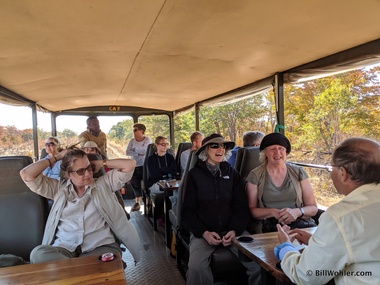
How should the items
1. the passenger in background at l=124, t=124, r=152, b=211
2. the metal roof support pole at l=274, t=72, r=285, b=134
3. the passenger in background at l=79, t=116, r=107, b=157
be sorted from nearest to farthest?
the metal roof support pole at l=274, t=72, r=285, b=134 < the passenger in background at l=79, t=116, r=107, b=157 < the passenger in background at l=124, t=124, r=152, b=211

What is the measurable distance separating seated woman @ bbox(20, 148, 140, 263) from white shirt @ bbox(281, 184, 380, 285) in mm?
1272

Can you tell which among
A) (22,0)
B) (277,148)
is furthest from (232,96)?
(22,0)

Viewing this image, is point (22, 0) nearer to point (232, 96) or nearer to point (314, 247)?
point (314, 247)

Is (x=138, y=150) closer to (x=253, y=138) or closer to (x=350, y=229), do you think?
(x=253, y=138)

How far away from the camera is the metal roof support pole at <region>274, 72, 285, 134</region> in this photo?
11.4ft

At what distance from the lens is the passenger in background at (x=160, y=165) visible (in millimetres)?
4445

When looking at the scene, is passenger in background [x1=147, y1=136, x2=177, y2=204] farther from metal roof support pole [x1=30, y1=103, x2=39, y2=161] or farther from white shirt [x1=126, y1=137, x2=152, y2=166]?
metal roof support pole [x1=30, y1=103, x2=39, y2=161]

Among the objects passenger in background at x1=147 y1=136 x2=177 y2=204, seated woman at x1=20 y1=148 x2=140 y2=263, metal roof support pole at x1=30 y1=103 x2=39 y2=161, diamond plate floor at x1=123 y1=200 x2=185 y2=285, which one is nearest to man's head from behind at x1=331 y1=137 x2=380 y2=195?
seated woman at x1=20 y1=148 x2=140 y2=263

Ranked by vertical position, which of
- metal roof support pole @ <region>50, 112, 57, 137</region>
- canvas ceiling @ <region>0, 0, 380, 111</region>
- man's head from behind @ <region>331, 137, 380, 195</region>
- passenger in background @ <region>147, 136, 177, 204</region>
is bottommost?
passenger in background @ <region>147, 136, 177, 204</region>

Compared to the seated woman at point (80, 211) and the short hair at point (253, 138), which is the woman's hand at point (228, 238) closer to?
the seated woman at point (80, 211)

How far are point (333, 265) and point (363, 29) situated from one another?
1.84 meters

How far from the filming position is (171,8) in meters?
1.75

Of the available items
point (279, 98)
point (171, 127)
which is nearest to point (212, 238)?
point (279, 98)

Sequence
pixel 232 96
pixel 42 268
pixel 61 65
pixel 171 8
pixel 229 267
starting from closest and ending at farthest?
pixel 42 268 < pixel 171 8 < pixel 229 267 < pixel 61 65 < pixel 232 96
